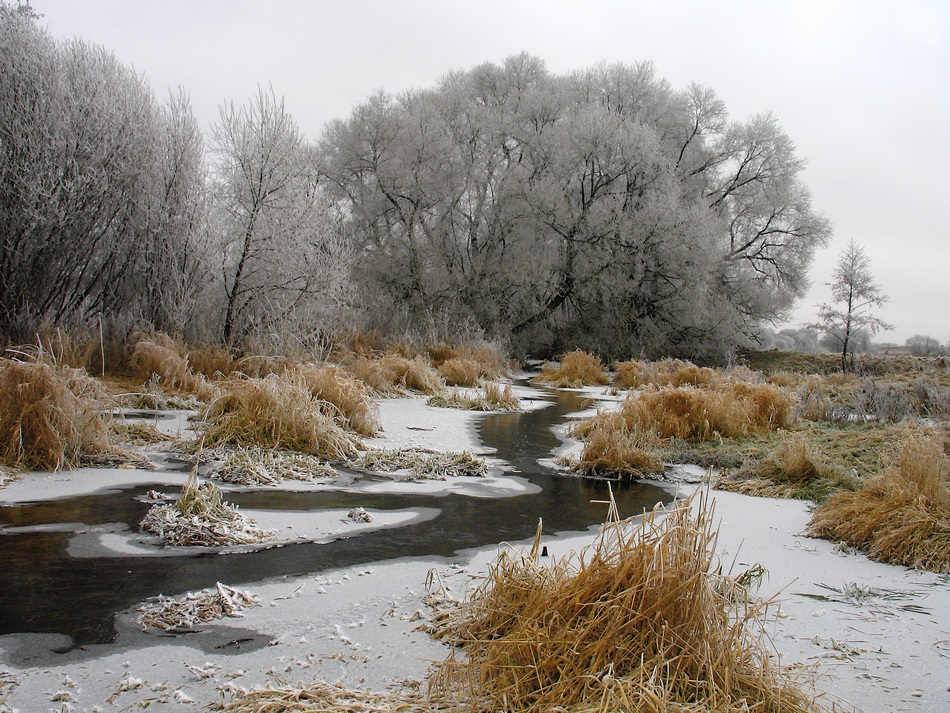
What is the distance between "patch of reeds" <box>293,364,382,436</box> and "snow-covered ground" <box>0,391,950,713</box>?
3.52 m

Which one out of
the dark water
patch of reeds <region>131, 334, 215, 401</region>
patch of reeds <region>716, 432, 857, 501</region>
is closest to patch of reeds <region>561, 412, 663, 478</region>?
the dark water

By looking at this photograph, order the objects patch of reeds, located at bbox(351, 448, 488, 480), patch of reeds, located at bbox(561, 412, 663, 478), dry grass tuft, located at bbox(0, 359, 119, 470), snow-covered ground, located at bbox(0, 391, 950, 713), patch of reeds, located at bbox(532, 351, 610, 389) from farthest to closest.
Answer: patch of reeds, located at bbox(532, 351, 610, 389), patch of reeds, located at bbox(561, 412, 663, 478), patch of reeds, located at bbox(351, 448, 488, 480), dry grass tuft, located at bbox(0, 359, 119, 470), snow-covered ground, located at bbox(0, 391, 950, 713)

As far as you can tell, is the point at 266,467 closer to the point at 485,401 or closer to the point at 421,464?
the point at 421,464

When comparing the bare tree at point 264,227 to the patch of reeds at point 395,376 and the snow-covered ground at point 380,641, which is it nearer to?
the patch of reeds at point 395,376

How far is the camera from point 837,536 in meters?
4.38

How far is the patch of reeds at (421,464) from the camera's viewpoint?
20.6ft

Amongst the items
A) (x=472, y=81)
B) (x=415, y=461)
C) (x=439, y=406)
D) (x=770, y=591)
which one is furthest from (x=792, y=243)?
(x=770, y=591)

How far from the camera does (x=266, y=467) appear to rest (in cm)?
595

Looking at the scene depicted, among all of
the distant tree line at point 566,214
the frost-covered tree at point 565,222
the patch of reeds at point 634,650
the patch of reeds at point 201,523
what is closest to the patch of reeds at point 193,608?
the patch of reeds at point 201,523

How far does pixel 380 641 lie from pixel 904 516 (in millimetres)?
3310

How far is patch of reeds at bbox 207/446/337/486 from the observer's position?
18.6 ft

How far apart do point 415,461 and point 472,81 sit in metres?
24.9

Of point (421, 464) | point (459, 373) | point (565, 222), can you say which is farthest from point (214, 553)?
point (565, 222)

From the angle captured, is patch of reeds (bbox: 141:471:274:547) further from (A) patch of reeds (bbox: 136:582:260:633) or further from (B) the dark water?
(A) patch of reeds (bbox: 136:582:260:633)
